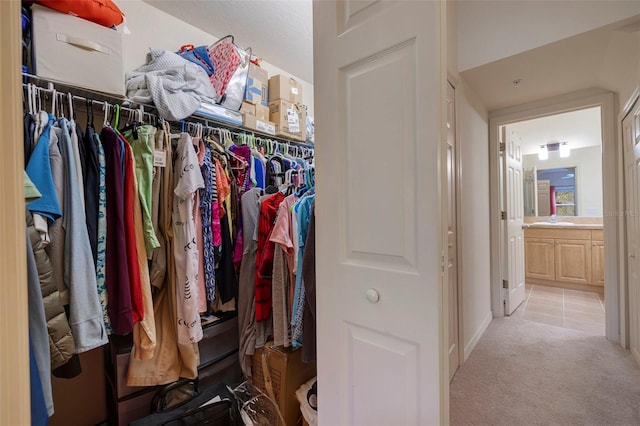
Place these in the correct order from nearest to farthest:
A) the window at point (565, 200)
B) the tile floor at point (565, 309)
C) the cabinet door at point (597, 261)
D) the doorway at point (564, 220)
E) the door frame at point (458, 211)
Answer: the door frame at point (458, 211) < the tile floor at point (565, 309) < the doorway at point (564, 220) < the cabinet door at point (597, 261) < the window at point (565, 200)

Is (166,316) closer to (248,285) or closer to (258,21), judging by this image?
(248,285)

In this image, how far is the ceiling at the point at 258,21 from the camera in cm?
192

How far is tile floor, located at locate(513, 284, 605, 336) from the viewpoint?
9.32ft

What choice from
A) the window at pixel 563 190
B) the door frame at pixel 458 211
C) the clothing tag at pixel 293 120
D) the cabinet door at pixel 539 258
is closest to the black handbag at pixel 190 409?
the door frame at pixel 458 211

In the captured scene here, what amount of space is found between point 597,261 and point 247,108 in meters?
4.69

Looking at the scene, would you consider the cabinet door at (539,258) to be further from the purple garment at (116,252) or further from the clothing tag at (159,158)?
the purple garment at (116,252)

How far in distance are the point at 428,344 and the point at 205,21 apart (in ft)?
7.99

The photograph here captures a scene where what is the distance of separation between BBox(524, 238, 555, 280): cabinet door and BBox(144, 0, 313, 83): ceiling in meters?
4.13

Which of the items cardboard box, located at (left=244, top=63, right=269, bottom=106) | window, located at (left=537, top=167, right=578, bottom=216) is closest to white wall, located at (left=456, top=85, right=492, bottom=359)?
cardboard box, located at (left=244, top=63, right=269, bottom=106)

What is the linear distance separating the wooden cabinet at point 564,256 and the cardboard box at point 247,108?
4.34m

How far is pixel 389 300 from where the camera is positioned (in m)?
0.83

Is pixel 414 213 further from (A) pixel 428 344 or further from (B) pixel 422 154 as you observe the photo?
(A) pixel 428 344

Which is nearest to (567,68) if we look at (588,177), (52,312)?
(52,312)

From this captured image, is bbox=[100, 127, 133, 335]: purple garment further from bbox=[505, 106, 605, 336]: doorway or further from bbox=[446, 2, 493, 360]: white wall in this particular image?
bbox=[505, 106, 605, 336]: doorway
